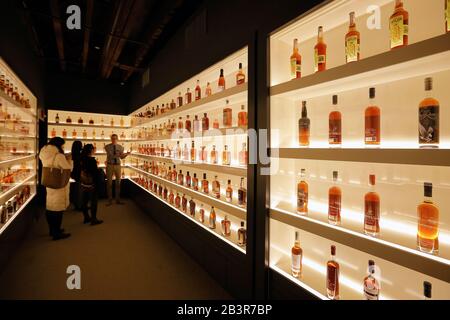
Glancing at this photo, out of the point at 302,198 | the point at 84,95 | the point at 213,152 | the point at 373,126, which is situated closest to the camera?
the point at 373,126

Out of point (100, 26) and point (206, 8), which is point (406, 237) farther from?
point (100, 26)

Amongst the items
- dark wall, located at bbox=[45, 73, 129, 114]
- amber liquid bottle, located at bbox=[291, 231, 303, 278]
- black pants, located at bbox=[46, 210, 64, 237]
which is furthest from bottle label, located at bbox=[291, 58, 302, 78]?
dark wall, located at bbox=[45, 73, 129, 114]

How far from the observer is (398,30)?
1.08m

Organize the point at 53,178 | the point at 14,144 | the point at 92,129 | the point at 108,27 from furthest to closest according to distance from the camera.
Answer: the point at 92,129 < the point at 108,27 < the point at 53,178 < the point at 14,144

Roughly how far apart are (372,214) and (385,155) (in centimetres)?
32

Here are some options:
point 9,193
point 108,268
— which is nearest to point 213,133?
point 108,268

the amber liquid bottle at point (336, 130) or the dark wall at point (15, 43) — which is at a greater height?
the dark wall at point (15, 43)

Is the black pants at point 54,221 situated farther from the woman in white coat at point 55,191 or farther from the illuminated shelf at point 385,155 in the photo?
the illuminated shelf at point 385,155

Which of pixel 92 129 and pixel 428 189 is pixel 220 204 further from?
pixel 92 129

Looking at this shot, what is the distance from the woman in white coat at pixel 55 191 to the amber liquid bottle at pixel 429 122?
11.9ft

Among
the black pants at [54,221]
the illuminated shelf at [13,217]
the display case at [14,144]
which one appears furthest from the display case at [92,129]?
the black pants at [54,221]

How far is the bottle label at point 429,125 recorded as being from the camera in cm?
99

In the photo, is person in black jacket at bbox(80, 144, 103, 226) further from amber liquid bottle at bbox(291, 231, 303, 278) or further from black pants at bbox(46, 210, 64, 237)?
amber liquid bottle at bbox(291, 231, 303, 278)

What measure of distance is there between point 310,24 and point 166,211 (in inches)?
117
